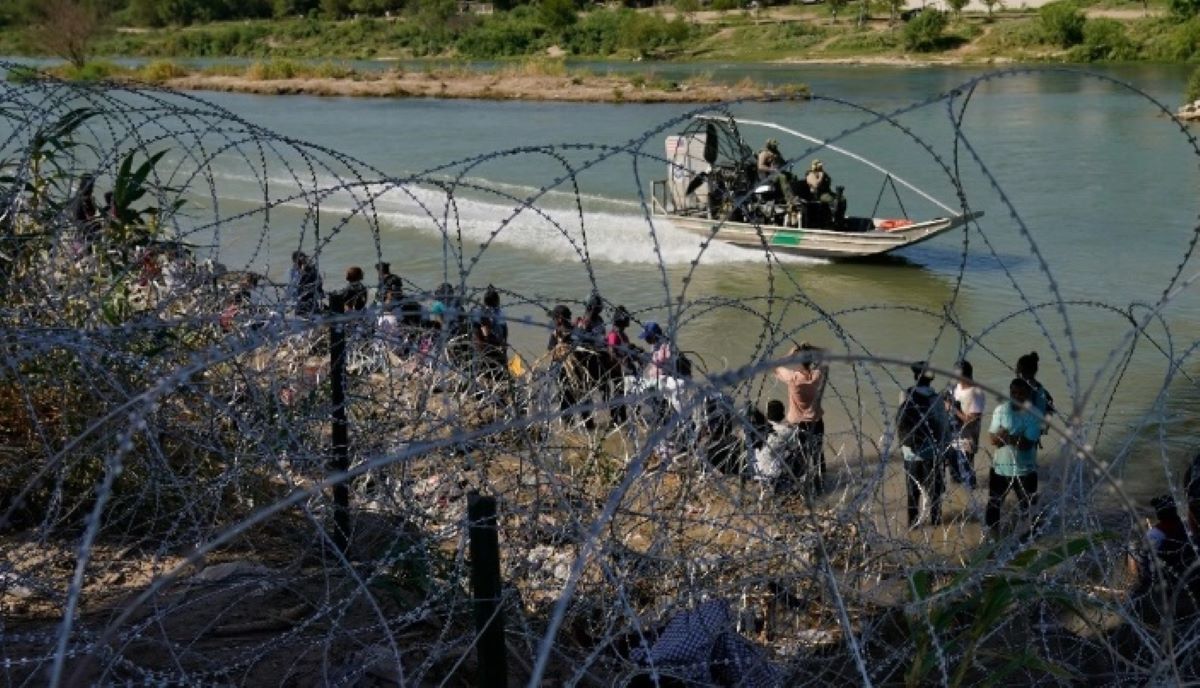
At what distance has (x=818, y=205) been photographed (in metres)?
17.3

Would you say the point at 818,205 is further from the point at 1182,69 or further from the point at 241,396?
the point at 1182,69

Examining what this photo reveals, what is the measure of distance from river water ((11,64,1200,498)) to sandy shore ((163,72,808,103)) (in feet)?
18.3

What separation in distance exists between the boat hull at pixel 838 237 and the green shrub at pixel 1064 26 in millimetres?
32082

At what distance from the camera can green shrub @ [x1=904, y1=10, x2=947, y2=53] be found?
165ft

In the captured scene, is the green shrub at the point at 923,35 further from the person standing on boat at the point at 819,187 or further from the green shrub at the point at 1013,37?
the person standing on boat at the point at 819,187

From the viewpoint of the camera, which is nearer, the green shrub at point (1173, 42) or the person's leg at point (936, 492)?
the person's leg at point (936, 492)

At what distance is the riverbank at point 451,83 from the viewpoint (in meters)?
41.0

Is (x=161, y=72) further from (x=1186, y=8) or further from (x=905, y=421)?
(x=905, y=421)

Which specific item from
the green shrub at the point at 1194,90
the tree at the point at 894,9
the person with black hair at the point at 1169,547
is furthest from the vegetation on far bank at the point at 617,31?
the person with black hair at the point at 1169,547

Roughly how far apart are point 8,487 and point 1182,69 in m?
39.1

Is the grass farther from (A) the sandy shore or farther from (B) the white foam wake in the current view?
(B) the white foam wake

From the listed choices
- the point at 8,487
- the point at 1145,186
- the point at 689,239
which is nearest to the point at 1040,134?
the point at 1145,186

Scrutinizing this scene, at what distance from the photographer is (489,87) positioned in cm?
4431

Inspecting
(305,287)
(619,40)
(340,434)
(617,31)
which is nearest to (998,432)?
(305,287)
